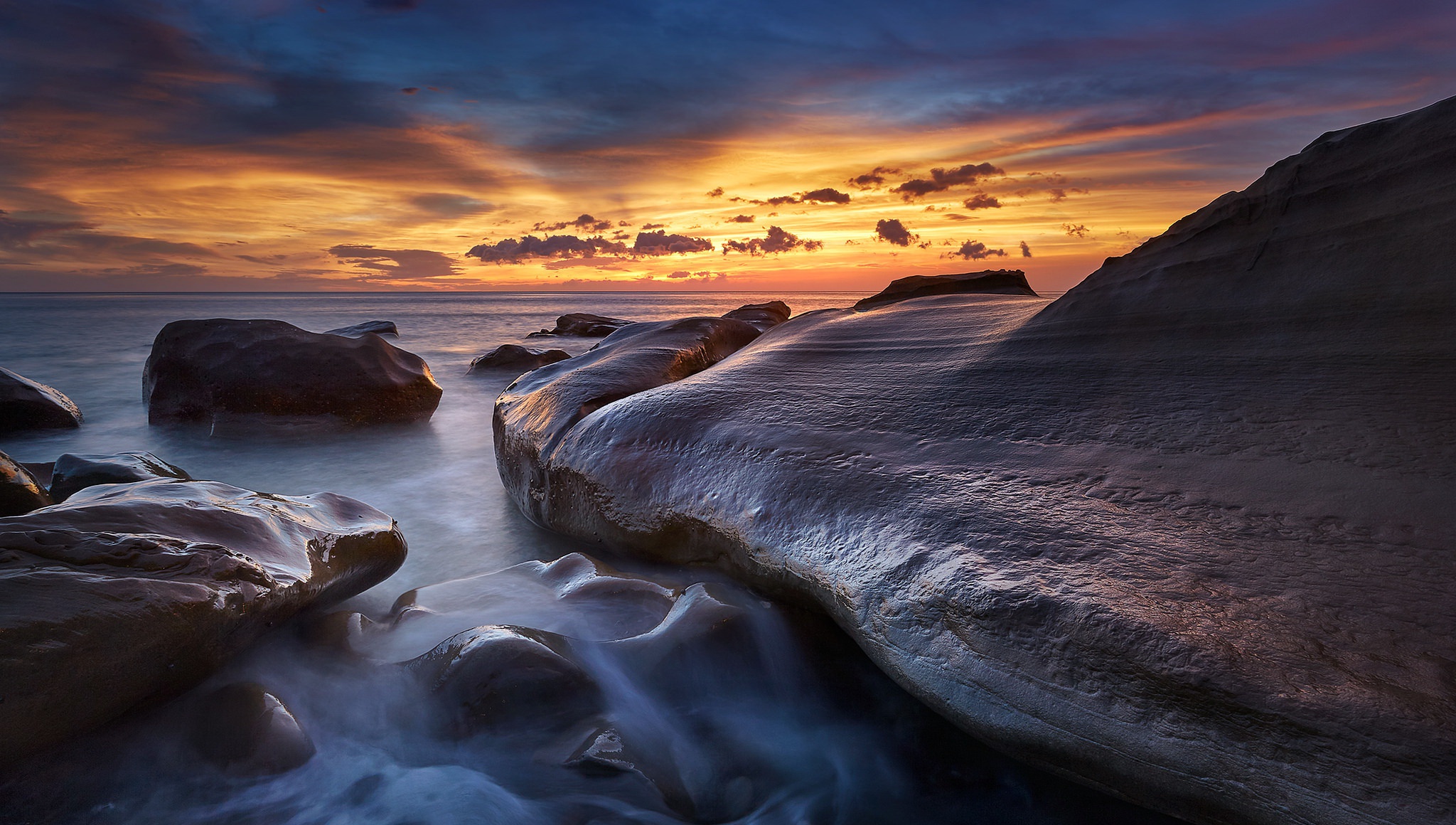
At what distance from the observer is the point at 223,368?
5520 millimetres

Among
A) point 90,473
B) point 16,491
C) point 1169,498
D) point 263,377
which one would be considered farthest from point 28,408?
point 1169,498

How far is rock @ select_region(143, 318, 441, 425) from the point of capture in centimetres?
544

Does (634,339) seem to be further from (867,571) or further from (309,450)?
(867,571)

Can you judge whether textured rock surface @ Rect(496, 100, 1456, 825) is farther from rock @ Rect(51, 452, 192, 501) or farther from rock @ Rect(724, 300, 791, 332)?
rock @ Rect(724, 300, 791, 332)

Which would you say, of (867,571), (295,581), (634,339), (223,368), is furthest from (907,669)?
(223,368)

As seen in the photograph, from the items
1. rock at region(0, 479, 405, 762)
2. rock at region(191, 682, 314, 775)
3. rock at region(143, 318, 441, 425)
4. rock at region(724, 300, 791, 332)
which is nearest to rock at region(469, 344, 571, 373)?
rock at region(724, 300, 791, 332)

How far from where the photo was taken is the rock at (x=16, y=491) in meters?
2.47

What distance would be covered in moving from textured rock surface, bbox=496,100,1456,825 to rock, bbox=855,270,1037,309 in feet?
5.09

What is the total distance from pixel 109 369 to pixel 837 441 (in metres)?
11.3

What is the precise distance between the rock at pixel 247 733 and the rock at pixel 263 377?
4.40 metres

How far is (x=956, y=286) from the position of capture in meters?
4.53

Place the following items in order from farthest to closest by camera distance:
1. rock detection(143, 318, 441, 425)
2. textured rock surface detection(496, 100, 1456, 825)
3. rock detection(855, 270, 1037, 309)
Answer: rock detection(143, 318, 441, 425), rock detection(855, 270, 1037, 309), textured rock surface detection(496, 100, 1456, 825)

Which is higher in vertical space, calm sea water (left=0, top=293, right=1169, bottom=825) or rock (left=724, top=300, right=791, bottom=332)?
rock (left=724, top=300, right=791, bottom=332)

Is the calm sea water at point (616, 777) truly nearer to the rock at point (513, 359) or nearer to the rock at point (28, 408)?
the rock at point (28, 408)
